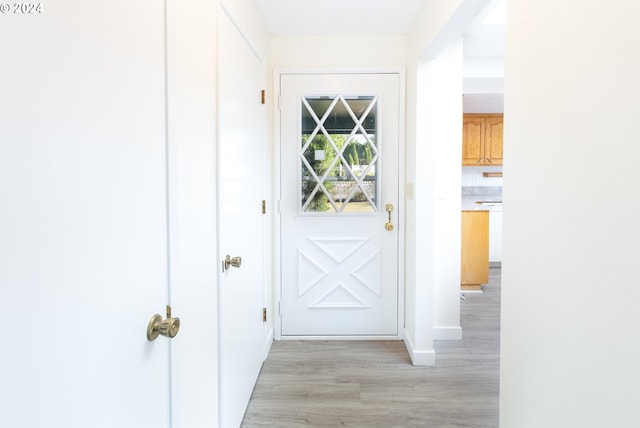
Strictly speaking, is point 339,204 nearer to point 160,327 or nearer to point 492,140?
point 160,327

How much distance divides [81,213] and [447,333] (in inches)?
120

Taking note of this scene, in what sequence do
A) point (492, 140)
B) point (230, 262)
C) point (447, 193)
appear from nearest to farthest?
1. point (230, 262)
2. point (447, 193)
3. point (492, 140)

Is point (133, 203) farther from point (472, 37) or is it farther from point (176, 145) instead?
point (472, 37)

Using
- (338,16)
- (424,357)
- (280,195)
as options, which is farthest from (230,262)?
(338,16)

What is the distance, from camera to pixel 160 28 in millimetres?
1030

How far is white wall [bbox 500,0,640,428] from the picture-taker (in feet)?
2.63

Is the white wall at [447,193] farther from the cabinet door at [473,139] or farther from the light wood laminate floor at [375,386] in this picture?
the cabinet door at [473,139]

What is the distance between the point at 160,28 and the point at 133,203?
50 centimetres

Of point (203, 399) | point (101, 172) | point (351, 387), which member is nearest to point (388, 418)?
point (351, 387)

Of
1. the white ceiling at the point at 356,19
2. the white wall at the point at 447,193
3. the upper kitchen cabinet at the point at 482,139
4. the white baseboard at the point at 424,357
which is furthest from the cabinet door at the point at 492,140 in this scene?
the white baseboard at the point at 424,357

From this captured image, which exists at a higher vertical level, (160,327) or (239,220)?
(239,220)

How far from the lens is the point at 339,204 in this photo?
3.03 m

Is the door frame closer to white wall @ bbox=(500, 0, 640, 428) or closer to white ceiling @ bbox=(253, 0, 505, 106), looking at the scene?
white ceiling @ bbox=(253, 0, 505, 106)

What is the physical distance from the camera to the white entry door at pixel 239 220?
67.0 inches
